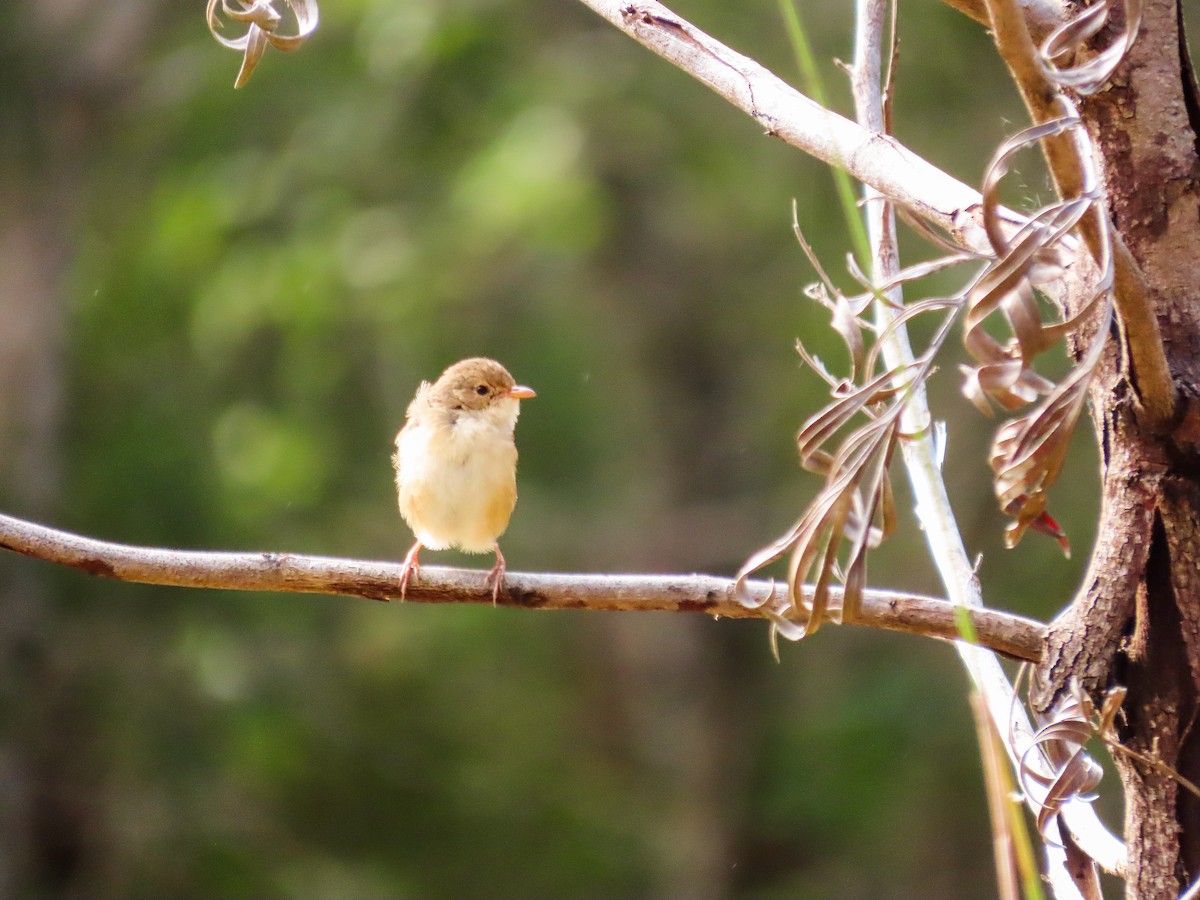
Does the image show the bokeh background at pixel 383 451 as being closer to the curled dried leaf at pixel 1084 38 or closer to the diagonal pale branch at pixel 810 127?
the diagonal pale branch at pixel 810 127

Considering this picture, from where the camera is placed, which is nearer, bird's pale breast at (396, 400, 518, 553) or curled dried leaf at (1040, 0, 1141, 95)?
curled dried leaf at (1040, 0, 1141, 95)

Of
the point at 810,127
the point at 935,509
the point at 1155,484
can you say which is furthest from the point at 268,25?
the point at 1155,484

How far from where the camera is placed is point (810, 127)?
2.06 metres

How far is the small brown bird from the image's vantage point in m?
4.39

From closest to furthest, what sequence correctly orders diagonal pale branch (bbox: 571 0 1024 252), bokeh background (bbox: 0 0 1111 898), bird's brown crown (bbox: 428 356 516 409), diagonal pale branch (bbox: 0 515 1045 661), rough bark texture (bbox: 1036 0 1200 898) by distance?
rough bark texture (bbox: 1036 0 1200 898) → diagonal pale branch (bbox: 571 0 1024 252) → diagonal pale branch (bbox: 0 515 1045 661) → bird's brown crown (bbox: 428 356 516 409) → bokeh background (bbox: 0 0 1111 898)

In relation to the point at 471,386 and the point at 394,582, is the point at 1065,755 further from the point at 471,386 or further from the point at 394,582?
the point at 471,386

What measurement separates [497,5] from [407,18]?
1420 mm

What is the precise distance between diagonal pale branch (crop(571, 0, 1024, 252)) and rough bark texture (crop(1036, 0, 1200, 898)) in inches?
6.8

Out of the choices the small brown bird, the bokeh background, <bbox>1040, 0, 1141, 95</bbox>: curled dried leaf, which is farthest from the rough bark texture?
the bokeh background

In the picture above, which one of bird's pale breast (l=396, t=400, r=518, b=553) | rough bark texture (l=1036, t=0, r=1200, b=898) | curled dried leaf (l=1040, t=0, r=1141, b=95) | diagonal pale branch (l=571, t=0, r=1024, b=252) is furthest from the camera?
bird's pale breast (l=396, t=400, r=518, b=553)

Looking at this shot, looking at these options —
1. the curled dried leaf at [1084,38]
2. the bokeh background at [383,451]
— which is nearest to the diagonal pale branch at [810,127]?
the curled dried leaf at [1084,38]

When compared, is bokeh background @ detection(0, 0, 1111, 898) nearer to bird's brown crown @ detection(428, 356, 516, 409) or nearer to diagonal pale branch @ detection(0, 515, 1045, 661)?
bird's brown crown @ detection(428, 356, 516, 409)

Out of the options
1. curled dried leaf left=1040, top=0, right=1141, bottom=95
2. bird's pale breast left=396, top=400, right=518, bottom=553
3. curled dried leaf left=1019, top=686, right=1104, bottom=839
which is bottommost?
curled dried leaf left=1019, top=686, right=1104, bottom=839

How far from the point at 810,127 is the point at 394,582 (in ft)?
3.57
